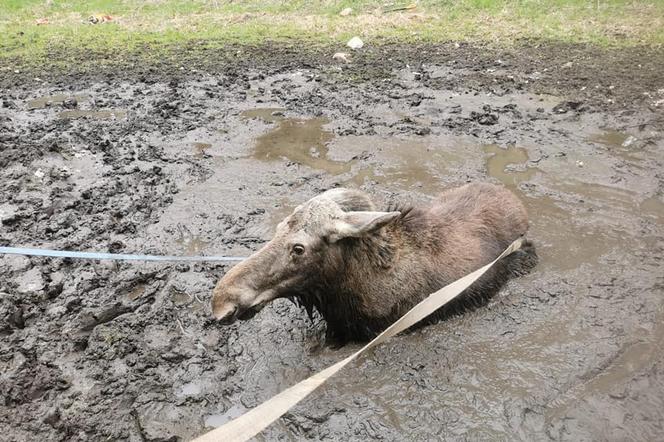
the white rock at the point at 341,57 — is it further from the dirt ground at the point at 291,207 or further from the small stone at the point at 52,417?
the small stone at the point at 52,417

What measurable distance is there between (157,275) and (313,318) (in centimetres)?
195

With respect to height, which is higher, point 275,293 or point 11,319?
point 275,293

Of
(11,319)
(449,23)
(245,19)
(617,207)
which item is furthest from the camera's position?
(245,19)

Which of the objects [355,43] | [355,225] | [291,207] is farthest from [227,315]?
A: [355,43]

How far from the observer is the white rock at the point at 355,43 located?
50.7 ft

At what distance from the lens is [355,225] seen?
443cm

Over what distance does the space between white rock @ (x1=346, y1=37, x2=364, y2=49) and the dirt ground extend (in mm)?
2253

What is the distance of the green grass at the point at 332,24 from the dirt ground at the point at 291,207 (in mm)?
2905

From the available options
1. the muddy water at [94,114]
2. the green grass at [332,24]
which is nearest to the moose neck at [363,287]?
the muddy water at [94,114]

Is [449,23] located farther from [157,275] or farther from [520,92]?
[157,275]

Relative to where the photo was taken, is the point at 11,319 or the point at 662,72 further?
the point at 662,72

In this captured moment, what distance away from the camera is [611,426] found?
3.96 meters

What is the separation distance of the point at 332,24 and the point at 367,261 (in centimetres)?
1519

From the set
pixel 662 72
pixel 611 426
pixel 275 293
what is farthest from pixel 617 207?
pixel 662 72
